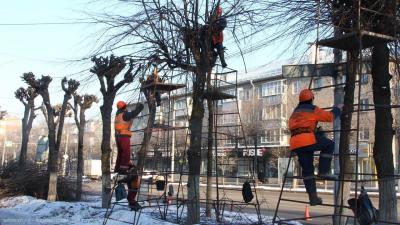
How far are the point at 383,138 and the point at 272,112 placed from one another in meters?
51.7

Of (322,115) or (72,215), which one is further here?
(72,215)

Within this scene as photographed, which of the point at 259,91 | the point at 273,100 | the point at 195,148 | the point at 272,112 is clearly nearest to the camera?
the point at 195,148

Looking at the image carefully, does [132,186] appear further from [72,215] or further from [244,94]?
[244,94]

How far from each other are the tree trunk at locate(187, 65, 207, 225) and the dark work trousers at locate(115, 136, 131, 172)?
155cm

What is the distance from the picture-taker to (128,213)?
1341cm

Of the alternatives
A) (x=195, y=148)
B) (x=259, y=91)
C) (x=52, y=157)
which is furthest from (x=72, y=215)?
(x=259, y=91)

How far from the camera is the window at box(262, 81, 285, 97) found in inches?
2381

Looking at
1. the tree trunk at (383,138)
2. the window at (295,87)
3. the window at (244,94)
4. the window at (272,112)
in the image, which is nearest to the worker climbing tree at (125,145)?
the tree trunk at (383,138)

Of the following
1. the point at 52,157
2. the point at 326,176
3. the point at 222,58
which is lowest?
the point at 326,176

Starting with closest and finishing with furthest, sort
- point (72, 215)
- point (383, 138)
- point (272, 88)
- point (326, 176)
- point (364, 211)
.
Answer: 1. point (364, 211)
2. point (326, 176)
3. point (383, 138)
4. point (72, 215)
5. point (272, 88)

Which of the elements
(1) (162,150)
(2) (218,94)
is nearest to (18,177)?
(1) (162,150)

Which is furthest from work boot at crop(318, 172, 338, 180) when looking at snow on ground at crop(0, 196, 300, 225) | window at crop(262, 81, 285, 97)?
window at crop(262, 81, 285, 97)

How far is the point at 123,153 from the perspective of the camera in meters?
12.1

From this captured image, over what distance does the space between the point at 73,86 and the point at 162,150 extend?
25.2ft
